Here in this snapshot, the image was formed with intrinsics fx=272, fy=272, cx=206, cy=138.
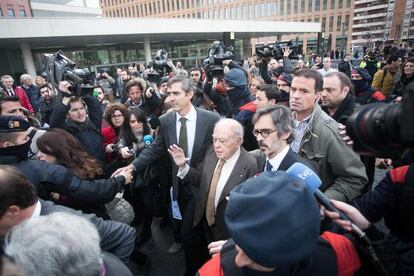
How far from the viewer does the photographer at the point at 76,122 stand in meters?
3.04

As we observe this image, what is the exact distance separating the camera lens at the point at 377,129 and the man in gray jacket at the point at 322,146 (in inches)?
44.3

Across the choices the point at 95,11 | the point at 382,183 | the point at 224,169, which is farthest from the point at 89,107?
the point at 95,11

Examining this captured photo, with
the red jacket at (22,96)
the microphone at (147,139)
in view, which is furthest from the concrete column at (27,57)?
the microphone at (147,139)

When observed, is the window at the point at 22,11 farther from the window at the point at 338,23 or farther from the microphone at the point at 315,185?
the window at the point at 338,23

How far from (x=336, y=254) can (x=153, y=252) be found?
261cm

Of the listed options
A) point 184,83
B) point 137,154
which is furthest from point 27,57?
point 184,83

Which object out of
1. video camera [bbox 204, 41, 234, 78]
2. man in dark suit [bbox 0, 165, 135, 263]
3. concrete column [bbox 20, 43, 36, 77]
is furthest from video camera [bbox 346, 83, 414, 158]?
concrete column [bbox 20, 43, 36, 77]

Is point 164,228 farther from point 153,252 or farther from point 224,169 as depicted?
point 224,169

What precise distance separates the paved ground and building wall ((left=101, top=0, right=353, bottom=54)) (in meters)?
55.5

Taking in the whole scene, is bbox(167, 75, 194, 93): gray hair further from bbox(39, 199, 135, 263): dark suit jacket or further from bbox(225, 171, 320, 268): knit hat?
bbox(225, 171, 320, 268): knit hat

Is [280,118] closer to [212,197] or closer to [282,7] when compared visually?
[212,197]

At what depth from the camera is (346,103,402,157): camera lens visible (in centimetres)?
89

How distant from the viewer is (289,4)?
6194cm

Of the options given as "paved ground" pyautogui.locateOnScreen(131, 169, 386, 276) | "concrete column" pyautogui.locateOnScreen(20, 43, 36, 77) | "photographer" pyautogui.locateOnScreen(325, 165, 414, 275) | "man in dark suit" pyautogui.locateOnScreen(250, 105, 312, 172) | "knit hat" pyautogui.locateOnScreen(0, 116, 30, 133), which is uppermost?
"concrete column" pyautogui.locateOnScreen(20, 43, 36, 77)
